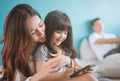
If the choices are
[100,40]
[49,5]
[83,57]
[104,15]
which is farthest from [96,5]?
[49,5]

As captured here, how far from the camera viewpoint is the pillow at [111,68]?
1.10 meters

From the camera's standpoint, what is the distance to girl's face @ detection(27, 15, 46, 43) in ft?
2.26

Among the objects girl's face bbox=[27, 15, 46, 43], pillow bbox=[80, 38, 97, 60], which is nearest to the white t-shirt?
pillow bbox=[80, 38, 97, 60]

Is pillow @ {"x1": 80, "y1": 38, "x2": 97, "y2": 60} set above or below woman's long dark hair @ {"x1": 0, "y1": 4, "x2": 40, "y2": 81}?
below

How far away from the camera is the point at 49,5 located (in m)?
1.11

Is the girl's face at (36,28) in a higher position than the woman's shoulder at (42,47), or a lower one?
higher

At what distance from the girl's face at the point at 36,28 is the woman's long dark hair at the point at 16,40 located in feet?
0.04

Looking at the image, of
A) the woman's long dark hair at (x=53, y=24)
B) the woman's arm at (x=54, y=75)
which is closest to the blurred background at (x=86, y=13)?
the woman's long dark hair at (x=53, y=24)

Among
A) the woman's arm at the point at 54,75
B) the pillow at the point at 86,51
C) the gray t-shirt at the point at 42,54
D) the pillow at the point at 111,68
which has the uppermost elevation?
the gray t-shirt at the point at 42,54

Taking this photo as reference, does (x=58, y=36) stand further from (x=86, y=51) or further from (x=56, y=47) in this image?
(x=86, y=51)

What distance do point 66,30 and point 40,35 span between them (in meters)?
0.11

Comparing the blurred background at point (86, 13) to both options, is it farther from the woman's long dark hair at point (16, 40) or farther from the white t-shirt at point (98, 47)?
the woman's long dark hair at point (16, 40)

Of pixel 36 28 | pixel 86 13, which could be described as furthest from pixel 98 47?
pixel 36 28

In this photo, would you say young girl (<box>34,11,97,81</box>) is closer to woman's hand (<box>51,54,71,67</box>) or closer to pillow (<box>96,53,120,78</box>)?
woman's hand (<box>51,54,71,67</box>)
